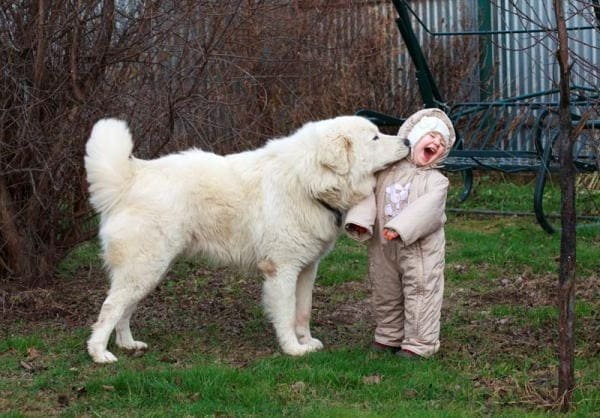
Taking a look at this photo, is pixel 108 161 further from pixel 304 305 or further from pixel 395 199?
pixel 395 199

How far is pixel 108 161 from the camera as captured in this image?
18.5ft

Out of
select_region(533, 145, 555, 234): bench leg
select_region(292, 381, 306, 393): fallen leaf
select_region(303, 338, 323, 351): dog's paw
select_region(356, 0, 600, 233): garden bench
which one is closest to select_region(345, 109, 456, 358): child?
select_region(303, 338, 323, 351): dog's paw

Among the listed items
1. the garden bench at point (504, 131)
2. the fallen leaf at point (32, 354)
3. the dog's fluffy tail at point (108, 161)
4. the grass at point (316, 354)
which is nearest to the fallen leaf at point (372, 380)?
the grass at point (316, 354)

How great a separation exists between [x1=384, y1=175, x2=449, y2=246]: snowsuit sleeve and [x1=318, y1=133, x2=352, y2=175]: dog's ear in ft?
1.50

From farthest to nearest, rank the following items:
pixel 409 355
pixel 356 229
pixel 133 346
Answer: pixel 133 346 → pixel 356 229 → pixel 409 355

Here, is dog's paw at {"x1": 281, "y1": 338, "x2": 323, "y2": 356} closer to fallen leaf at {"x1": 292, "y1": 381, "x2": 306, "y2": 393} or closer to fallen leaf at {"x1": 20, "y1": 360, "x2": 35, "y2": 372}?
fallen leaf at {"x1": 292, "y1": 381, "x2": 306, "y2": 393}

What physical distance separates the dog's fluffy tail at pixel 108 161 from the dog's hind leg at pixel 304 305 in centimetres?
124

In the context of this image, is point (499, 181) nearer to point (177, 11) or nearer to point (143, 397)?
point (177, 11)

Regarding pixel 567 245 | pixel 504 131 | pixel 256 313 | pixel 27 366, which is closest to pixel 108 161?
pixel 27 366

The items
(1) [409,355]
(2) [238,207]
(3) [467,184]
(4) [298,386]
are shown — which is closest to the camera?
(4) [298,386]

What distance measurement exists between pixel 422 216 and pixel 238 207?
1.17m

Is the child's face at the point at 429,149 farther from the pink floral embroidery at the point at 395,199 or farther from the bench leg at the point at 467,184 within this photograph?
the bench leg at the point at 467,184

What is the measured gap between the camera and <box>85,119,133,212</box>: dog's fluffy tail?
563cm

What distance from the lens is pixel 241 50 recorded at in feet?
28.4
